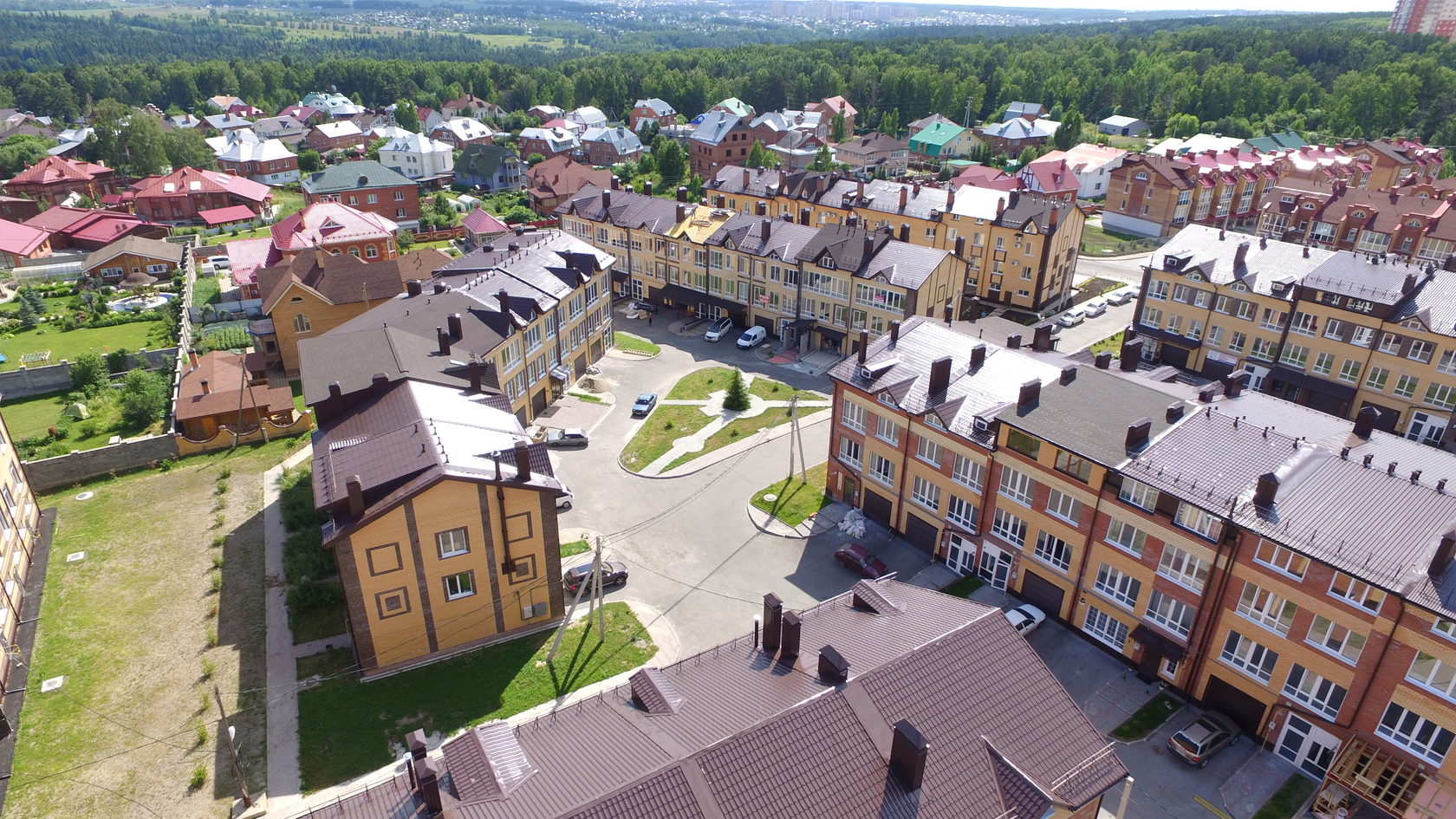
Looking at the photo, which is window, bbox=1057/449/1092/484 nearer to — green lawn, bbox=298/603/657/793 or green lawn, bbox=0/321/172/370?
green lawn, bbox=298/603/657/793

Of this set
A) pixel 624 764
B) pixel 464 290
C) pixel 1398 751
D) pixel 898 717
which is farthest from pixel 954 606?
pixel 464 290

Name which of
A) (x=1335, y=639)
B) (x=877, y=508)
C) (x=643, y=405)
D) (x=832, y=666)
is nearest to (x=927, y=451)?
(x=877, y=508)

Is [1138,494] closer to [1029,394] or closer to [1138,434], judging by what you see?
[1138,434]

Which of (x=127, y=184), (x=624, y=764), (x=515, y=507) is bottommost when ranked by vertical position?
(x=127, y=184)

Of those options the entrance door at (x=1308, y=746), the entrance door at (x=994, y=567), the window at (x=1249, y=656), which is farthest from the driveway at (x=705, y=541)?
the entrance door at (x=1308, y=746)

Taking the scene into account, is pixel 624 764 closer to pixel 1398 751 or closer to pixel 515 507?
pixel 515 507

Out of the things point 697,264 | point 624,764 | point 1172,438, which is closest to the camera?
point 624,764
